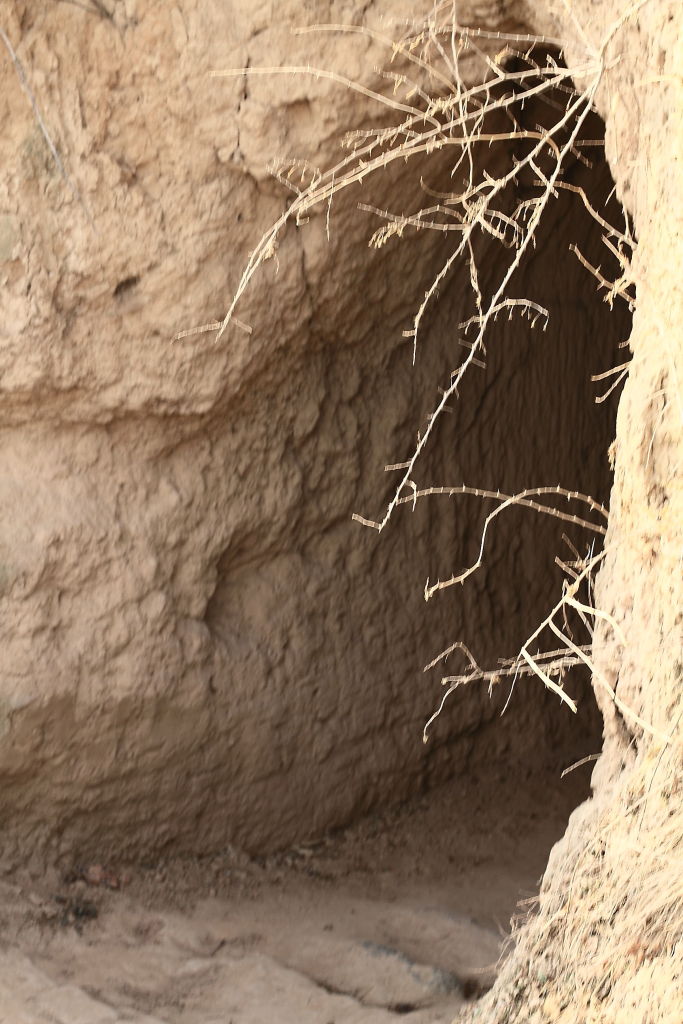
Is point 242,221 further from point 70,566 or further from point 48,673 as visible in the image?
point 48,673

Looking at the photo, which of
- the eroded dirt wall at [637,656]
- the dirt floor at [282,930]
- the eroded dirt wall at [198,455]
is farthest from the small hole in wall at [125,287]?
the dirt floor at [282,930]

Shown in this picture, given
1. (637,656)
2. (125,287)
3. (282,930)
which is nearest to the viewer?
(637,656)

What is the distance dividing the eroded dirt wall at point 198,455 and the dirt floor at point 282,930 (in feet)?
0.37

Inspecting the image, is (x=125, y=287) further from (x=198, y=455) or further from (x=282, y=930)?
(x=282, y=930)

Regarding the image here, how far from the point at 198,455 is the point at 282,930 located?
131 cm

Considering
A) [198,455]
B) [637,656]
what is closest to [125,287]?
[198,455]

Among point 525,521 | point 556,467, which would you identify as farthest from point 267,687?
point 556,467

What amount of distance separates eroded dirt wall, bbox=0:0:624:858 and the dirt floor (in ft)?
0.37

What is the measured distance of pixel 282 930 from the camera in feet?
10.3

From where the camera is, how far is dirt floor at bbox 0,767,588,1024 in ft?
8.75

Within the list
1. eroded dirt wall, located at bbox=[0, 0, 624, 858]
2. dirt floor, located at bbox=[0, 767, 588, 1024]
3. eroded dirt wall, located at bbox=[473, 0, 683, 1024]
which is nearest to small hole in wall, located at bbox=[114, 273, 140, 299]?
eroded dirt wall, located at bbox=[0, 0, 624, 858]

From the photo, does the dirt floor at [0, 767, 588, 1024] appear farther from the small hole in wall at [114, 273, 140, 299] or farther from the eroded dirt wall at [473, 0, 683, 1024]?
the small hole in wall at [114, 273, 140, 299]

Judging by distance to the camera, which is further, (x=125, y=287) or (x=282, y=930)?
(x=282, y=930)

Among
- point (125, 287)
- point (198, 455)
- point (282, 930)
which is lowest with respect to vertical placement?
point (282, 930)
